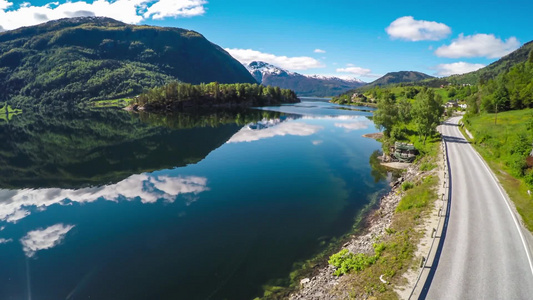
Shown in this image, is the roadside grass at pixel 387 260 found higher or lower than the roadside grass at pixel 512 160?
lower

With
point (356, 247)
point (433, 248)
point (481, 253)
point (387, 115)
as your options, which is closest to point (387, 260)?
point (433, 248)

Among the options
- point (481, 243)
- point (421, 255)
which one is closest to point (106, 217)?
point (421, 255)

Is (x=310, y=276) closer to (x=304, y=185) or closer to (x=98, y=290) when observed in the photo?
(x=98, y=290)

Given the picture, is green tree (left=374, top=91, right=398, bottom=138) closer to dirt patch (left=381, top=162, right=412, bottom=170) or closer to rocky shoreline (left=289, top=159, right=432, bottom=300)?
dirt patch (left=381, top=162, right=412, bottom=170)

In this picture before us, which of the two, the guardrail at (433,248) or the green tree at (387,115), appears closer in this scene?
the guardrail at (433,248)

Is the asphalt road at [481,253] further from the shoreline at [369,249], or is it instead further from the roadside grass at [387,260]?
the roadside grass at [387,260]

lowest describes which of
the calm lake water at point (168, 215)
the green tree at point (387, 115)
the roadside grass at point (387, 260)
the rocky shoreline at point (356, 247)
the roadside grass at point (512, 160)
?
the calm lake water at point (168, 215)

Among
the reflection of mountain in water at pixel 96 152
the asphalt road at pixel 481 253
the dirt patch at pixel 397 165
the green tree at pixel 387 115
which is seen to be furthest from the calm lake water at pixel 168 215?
the asphalt road at pixel 481 253

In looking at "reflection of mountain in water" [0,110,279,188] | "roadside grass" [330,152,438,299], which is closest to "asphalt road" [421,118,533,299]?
"roadside grass" [330,152,438,299]
